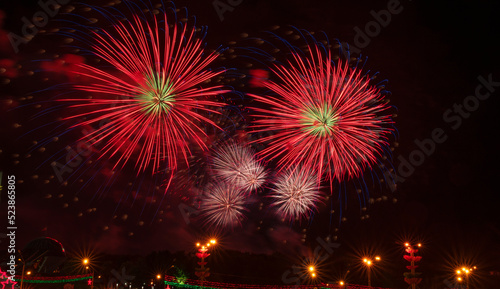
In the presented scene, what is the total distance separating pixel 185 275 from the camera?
9262 cm

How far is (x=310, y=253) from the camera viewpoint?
274 ft

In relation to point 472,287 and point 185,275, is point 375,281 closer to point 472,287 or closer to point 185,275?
point 472,287

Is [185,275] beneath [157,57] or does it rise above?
above

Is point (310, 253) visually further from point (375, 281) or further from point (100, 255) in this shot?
point (100, 255)

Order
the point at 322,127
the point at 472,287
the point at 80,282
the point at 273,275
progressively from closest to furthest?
the point at 322,127, the point at 472,287, the point at 80,282, the point at 273,275

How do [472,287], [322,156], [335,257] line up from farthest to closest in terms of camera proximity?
[335,257] → [472,287] → [322,156]

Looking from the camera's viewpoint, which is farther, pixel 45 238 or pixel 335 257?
pixel 335 257

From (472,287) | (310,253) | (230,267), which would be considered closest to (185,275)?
(230,267)

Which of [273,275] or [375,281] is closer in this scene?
[375,281]

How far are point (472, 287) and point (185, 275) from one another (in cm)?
6371

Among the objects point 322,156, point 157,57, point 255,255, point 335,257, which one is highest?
point 255,255

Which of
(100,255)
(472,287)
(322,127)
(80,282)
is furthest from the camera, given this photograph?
(100,255)

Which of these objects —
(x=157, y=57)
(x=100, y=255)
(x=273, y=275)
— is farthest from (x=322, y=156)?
(x=100, y=255)

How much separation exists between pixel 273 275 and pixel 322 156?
72459 mm
